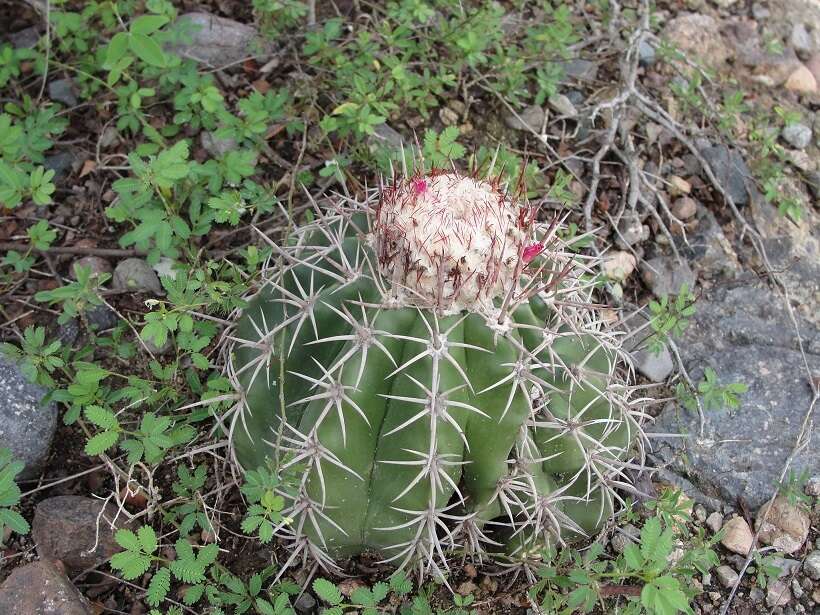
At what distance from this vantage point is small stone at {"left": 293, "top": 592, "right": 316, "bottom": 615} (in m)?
2.40

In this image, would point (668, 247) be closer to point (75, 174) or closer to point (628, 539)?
point (628, 539)

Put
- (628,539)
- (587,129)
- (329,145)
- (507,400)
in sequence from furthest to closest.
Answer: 1. (587,129)
2. (329,145)
3. (628,539)
4. (507,400)

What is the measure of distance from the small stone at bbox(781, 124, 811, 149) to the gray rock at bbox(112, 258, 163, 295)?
297cm

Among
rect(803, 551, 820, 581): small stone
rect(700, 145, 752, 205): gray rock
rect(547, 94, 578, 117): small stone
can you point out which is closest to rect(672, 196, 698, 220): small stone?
rect(700, 145, 752, 205): gray rock

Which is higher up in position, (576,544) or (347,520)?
(347,520)

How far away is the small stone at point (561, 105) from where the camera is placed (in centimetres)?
371

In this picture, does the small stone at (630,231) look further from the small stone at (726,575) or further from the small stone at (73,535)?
the small stone at (73,535)

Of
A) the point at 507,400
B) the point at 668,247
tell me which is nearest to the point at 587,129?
the point at 668,247

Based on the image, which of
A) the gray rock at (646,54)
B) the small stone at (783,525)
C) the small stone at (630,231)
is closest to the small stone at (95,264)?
the small stone at (630,231)

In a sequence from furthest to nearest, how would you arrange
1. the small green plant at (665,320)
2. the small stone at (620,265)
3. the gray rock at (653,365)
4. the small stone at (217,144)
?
the small stone at (217,144)
the small stone at (620,265)
the gray rock at (653,365)
the small green plant at (665,320)

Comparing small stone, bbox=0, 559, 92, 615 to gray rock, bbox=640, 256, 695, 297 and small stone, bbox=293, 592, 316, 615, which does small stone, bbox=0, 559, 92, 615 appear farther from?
gray rock, bbox=640, 256, 695, 297

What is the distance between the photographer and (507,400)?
6.26 feet

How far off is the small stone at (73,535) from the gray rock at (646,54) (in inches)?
124

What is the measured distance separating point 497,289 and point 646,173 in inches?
71.4
